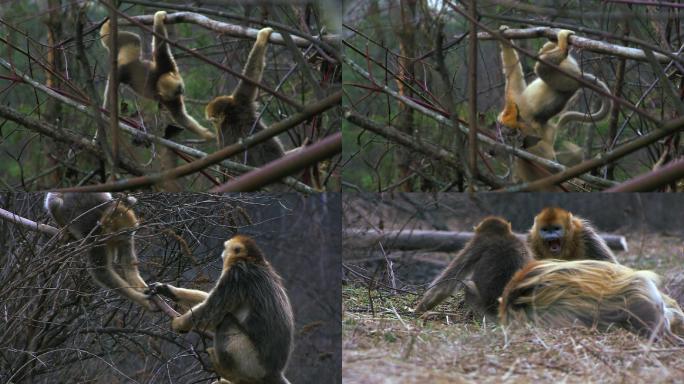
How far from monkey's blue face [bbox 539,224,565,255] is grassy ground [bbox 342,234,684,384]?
3.97 ft

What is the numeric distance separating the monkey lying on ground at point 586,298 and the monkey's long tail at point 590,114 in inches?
53.4

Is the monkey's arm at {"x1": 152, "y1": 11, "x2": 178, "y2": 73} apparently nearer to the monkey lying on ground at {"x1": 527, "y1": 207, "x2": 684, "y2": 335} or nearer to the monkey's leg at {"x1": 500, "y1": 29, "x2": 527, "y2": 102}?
the monkey's leg at {"x1": 500, "y1": 29, "x2": 527, "y2": 102}

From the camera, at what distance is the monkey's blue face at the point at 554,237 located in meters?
6.34

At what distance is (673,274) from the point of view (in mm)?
6914

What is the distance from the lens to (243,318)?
18.8ft

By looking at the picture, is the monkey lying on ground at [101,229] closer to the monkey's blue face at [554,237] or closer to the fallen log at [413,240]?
the fallen log at [413,240]

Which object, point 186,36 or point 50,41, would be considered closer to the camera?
point 50,41

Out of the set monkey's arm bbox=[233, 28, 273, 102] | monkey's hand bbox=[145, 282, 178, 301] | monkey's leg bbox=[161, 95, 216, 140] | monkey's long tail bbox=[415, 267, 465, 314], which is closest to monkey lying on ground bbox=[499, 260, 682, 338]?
monkey's long tail bbox=[415, 267, 465, 314]

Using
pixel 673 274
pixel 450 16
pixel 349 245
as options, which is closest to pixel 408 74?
pixel 450 16

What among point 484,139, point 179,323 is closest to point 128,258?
point 179,323

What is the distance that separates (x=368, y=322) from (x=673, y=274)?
9.66ft

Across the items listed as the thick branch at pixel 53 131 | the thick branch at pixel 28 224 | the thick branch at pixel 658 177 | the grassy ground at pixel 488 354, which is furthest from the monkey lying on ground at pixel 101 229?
the thick branch at pixel 658 177

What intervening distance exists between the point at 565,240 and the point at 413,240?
4.28ft

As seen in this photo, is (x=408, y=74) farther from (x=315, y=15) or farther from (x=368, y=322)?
(x=368, y=322)
